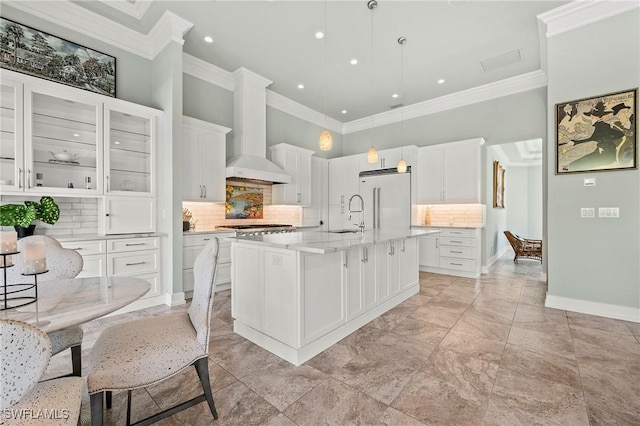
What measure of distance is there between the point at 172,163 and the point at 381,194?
4.13m

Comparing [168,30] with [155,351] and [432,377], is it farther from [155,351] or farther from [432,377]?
[432,377]

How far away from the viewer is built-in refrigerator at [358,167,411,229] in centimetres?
576

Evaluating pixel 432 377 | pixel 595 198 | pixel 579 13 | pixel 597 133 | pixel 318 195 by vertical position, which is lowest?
→ pixel 432 377

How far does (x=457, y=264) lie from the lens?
5.12m

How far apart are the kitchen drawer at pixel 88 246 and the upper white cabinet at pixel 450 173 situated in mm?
5245

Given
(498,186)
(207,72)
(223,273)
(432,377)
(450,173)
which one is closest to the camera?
(432,377)

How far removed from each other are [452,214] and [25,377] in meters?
6.17

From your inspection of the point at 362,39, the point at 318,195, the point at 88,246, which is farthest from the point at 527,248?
the point at 88,246

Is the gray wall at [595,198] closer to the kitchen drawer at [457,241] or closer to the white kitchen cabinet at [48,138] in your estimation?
the kitchen drawer at [457,241]

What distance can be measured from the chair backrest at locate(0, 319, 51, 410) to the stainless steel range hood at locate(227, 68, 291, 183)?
13.0ft

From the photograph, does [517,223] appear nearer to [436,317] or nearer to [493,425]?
[436,317]

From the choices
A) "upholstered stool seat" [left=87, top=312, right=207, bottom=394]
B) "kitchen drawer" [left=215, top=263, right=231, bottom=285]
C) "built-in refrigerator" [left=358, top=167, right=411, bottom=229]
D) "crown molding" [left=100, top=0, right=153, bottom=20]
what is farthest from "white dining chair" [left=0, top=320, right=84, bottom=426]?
"built-in refrigerator" [left=358, top=167, right=411, bottom=229]

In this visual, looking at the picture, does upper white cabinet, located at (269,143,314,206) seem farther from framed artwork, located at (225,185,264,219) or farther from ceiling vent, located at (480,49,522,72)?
ceiling vent, located at (480,49,522,72)

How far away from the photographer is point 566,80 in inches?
131
